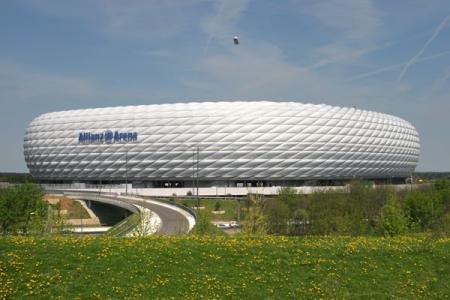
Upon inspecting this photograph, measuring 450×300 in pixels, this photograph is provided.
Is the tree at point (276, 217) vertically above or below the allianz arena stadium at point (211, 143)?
below

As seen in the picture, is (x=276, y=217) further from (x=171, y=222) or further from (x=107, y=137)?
(x=107, y=137)

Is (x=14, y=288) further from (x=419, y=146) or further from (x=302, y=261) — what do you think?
(x=419, y=146)

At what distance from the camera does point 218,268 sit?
13352 mm

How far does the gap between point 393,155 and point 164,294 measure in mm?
81932

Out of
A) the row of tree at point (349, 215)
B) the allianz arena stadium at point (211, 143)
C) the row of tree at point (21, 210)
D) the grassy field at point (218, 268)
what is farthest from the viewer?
the allianz arena stadium at point (211, 143)

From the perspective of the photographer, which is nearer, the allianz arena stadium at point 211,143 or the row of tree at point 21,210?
the row of tree at point 21,210

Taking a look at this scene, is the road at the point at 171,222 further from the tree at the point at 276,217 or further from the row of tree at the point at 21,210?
the row of tree at the point at 21,210

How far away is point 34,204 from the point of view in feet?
98.9

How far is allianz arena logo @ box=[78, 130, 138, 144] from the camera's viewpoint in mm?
74625

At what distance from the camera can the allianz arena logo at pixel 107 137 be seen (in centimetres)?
7462

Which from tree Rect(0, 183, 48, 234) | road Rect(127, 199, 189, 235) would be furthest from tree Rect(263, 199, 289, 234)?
tree Rect(0, 183, 48, 234)

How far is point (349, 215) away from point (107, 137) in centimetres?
5002

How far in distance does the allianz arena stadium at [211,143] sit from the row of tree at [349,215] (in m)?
28.0

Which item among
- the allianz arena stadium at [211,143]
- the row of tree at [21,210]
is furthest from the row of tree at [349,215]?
the allianz arena stadium at [211,143]
